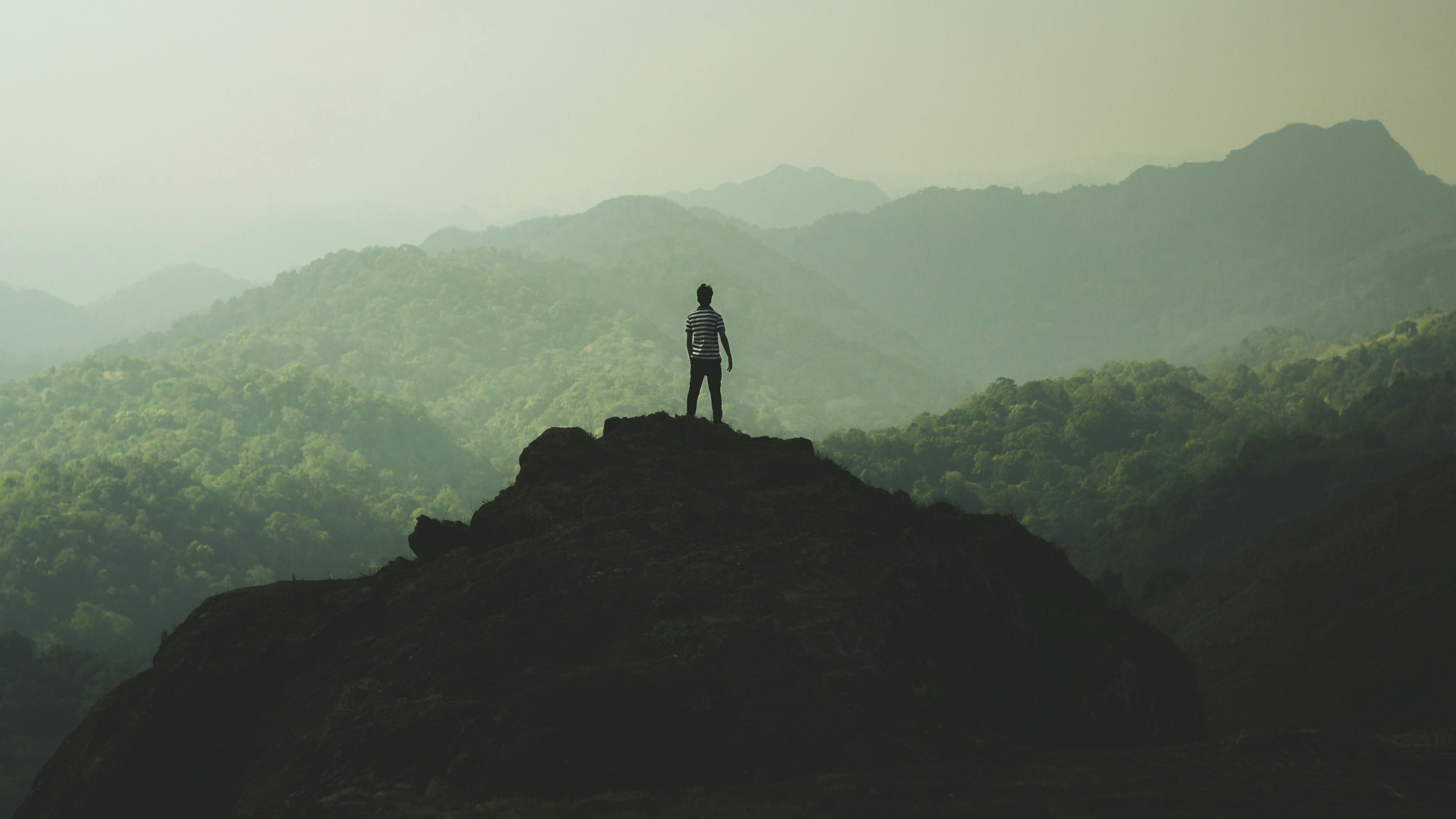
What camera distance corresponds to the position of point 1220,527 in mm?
83750

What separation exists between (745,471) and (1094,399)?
130 m

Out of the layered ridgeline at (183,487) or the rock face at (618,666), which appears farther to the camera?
the layered ridgeline at (183,487)

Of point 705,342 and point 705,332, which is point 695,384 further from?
point 705,332

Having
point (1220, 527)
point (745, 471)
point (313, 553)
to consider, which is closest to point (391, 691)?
point (745, 471)

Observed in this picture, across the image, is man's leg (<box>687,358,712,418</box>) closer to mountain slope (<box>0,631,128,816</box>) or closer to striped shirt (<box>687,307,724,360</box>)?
striped shirt (<box>687,307,724,360</box>)

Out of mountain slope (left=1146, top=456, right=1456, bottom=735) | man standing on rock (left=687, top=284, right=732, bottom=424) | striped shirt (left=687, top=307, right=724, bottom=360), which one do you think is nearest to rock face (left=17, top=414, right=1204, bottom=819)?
man standing on rock (left=687, top=284, right=732, bottom=424)

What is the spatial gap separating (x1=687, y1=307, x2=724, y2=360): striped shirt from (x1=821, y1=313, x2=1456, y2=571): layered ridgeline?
76014 mm

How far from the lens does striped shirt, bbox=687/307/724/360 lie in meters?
14.6

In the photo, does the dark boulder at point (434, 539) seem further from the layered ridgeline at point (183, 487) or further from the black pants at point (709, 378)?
the layered ridgeline at point (183, 487)

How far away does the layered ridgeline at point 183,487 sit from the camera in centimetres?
10681

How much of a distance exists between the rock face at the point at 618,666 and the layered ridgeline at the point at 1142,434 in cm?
7747

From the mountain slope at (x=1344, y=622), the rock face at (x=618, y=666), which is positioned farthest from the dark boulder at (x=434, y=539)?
the mountain slope at (x=1344, y=622)

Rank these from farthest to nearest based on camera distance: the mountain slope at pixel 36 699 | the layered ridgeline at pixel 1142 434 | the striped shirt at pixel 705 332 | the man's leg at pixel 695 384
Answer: the layered ridgeline at pixel 1142 434 < the mountain slope at pixel 36 699 < the man's leg at pixel 695 384 < the striped shirt at pixel 705 332

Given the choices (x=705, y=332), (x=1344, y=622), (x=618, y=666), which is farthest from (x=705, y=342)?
(x=1344, y=622)
